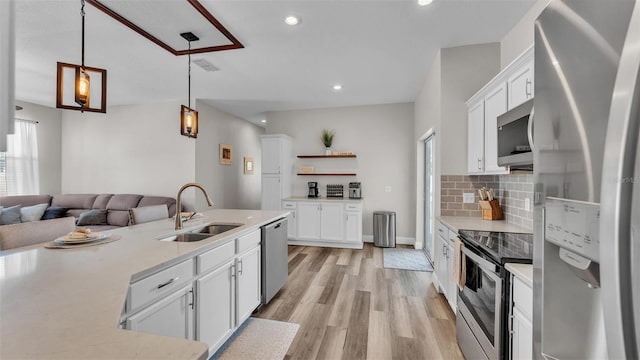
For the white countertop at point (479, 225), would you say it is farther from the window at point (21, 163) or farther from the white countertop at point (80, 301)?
the window at point (21, 163)

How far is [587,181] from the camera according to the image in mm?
565

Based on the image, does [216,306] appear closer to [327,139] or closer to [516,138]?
[516,138]

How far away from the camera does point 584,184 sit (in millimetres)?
574

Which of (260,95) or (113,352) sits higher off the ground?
(260,95)

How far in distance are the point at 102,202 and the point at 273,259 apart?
14.2 ft

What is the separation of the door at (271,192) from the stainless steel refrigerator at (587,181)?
481 cm

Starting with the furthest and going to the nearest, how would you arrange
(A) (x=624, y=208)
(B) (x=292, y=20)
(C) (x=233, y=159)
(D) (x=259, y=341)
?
(C) (x=233, y=159)
(B) (x=292, y=20)
(D) (x=259, y=341)
(A) (x=624, y=208)

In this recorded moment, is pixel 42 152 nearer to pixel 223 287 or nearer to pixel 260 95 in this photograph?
pixel 260 95

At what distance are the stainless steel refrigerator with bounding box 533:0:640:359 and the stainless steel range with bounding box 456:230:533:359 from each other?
0.72m

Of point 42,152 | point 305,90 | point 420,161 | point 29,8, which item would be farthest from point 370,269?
point 42,152

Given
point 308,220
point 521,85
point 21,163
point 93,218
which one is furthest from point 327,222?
point 21,163

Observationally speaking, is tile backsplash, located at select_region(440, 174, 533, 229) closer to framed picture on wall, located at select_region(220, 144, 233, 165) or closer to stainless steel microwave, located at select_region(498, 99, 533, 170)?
stainless steel microwave, located at select_region(498, 99, 533, 170)

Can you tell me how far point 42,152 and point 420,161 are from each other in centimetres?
742

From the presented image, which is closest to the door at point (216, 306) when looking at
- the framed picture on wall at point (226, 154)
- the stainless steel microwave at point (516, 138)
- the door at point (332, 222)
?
the stainless steel microwave at point (516, 138)
